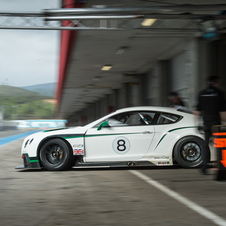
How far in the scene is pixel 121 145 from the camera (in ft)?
24.3

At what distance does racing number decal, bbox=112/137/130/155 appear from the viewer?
7.39 meters

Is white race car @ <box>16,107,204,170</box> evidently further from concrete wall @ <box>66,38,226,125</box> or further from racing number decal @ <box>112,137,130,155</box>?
concrete wall @ <box>66,38,226,125</box>

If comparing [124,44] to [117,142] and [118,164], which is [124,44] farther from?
[118,164]

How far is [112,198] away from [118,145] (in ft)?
8.51

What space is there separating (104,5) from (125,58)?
7.29 meters

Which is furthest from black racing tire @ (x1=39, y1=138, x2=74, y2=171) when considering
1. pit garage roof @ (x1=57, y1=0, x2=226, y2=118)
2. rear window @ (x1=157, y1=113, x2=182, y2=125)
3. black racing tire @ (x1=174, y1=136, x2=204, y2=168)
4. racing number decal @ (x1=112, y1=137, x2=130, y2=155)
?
pit garage roof @ (x1=57, y1=0, x2=226, y2=118)

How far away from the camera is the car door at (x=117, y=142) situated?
291 inches

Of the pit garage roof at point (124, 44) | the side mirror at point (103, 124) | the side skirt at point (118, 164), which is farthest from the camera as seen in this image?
the pit garage roof at point (124, 44)

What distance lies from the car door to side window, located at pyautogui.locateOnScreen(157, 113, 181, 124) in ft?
0.98

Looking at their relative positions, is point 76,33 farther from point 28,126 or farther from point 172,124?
point 28,126

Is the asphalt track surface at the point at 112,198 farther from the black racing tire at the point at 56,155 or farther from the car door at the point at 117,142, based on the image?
the car door at the point at 117,142

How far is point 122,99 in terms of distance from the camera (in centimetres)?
2794

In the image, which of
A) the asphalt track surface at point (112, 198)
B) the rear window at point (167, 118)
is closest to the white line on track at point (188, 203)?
the asphalt track surface at point (112, 198)

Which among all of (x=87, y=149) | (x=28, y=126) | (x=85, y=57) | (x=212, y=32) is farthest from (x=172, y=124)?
(x=28, y=126)
